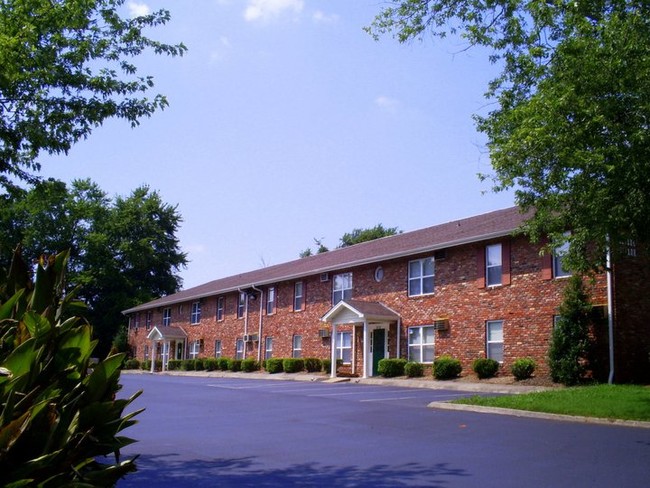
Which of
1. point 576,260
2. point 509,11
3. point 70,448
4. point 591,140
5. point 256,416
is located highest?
point 509,11

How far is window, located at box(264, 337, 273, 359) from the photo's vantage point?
3753 centimetres

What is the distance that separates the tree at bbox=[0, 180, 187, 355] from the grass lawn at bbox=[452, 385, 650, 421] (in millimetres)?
48936

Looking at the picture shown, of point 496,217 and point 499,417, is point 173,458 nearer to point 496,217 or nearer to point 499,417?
point 499,417

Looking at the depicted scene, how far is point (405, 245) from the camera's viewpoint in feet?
98.3

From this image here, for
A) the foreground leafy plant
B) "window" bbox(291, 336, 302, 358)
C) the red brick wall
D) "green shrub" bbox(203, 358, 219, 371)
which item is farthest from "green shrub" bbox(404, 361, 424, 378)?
the foreground leafy plant

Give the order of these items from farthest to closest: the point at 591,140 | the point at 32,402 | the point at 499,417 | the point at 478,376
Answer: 1. the point at 478,376
2. the point at 499,417
3. the point at 591,140
4. the point at 32,402

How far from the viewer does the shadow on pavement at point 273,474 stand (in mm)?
7625

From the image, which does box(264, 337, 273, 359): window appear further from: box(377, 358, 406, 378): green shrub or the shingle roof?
box(377, 358, 406, 378): green shrub

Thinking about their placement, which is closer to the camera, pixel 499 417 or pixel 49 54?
pixel 49 54

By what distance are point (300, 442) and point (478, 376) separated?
47.0 feet

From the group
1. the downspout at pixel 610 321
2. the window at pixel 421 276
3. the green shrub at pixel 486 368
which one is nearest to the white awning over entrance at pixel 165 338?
the window at pixel 421 276

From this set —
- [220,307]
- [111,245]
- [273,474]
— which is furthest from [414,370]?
[111,245]

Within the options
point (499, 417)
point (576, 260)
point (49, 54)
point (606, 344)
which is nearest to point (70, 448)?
point (49, 54)

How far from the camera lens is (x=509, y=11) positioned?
1547 centimetres
